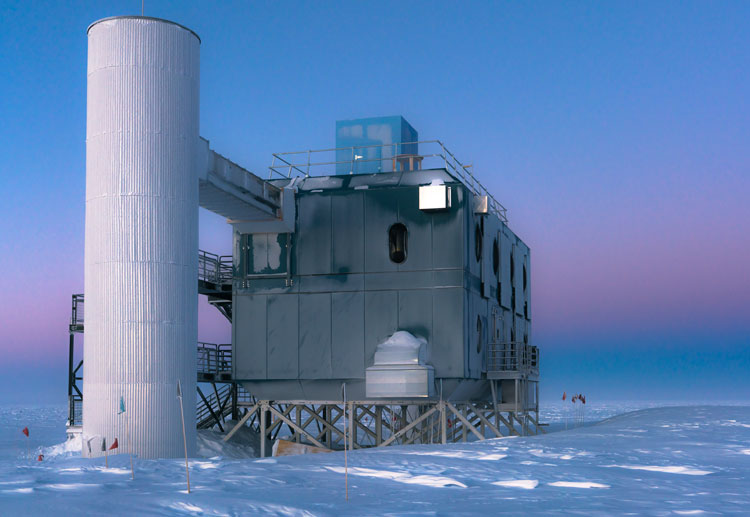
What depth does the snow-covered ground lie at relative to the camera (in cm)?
1236

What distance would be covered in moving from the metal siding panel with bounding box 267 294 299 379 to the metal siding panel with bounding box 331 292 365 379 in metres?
1.44

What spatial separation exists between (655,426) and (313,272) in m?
12.6

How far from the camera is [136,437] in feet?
69.6

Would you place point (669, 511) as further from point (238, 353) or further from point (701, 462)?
point (238, 353)

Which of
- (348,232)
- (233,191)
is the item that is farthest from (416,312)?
(233,191)

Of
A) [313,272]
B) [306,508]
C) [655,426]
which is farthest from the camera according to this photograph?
[313,272]

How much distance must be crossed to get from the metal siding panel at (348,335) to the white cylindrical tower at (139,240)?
8693 mm

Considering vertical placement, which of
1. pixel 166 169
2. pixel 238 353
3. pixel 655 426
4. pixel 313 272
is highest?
pixel 166 169

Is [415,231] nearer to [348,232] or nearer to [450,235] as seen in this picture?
[450,235]

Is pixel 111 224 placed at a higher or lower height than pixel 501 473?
higher

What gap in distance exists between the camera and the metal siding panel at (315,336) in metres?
31.0

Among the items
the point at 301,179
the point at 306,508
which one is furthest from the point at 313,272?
the point at 306,508

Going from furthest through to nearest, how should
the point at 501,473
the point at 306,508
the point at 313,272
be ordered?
the point at 313,272, the point at 501,473, the point at 306,508

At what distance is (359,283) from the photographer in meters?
30.8
